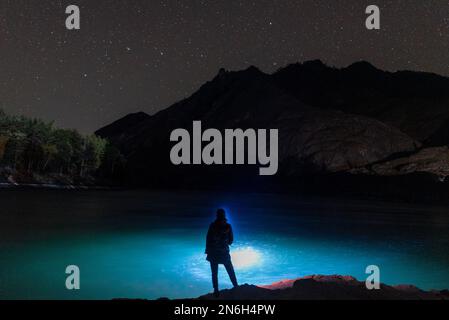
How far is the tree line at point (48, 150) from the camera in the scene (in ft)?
400

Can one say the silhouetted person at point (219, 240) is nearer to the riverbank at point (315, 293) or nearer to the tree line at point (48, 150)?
the riverbank at point (315, 293)

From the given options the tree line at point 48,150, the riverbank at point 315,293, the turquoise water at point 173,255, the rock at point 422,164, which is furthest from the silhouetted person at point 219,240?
the rock at point 422,164

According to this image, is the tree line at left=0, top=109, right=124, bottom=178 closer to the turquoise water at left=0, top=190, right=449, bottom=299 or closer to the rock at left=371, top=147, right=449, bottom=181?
the turquoise water at left=0, top=190, right=449, bottom=299

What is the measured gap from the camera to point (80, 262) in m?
27.1

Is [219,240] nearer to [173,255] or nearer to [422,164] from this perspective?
[173,255]

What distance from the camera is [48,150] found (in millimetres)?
129250

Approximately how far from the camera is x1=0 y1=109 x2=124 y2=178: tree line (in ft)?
400

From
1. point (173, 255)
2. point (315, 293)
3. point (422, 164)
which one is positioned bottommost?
point (173, 255)

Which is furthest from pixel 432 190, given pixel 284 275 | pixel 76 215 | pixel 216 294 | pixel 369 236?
pixel 216 294

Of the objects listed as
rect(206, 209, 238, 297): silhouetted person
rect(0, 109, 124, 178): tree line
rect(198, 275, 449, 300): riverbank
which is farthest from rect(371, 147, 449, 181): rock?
rect(206, 209, 238, 297): silhouetted person

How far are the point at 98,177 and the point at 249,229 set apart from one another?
402 ft

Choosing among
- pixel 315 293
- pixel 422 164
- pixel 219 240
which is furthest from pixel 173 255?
pixel 422 164
